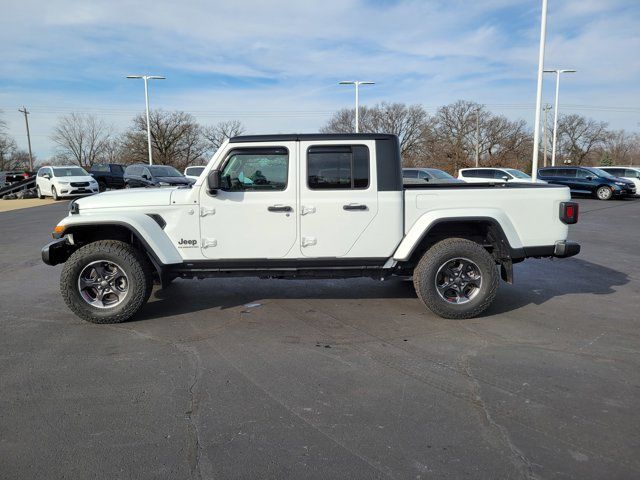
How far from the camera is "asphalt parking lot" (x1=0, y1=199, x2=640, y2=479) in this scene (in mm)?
2699

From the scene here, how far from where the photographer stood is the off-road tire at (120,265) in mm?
4953

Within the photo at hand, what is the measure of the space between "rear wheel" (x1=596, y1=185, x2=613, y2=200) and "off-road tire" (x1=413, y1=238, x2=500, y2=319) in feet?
73.7

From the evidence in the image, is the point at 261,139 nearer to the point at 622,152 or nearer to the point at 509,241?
the point at 509,241

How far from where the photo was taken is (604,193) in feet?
78.4

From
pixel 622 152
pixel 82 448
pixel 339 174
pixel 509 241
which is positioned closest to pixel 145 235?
pixel 339 174

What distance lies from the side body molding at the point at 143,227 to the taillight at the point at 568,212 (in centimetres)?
412

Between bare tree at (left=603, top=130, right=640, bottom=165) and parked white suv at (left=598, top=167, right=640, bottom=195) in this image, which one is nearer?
parked white suv at (left=598, top=167, right=640, bottom=195)

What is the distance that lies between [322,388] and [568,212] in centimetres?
341

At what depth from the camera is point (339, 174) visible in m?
5.12

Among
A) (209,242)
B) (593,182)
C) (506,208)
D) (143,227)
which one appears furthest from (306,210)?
(593,182)

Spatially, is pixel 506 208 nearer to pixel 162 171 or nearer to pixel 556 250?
pixel 556 250

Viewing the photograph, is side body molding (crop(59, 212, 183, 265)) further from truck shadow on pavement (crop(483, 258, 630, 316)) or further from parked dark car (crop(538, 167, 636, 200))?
parked dark car (crop(538, 167, 636, 200))

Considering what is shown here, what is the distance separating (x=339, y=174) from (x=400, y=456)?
10.1 feet

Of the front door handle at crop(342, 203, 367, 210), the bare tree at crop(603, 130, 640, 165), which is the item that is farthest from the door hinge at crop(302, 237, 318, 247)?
the bare tree at crop(603, 130, 640, 165)
